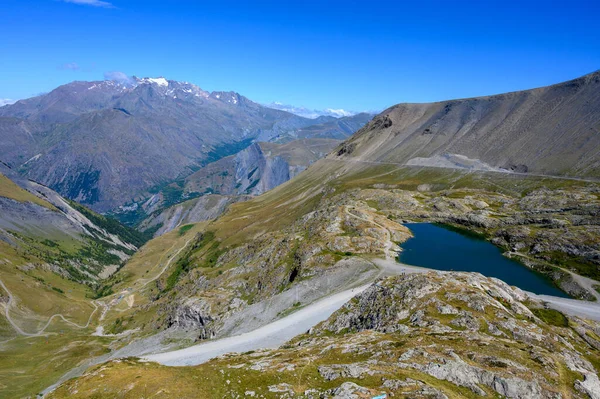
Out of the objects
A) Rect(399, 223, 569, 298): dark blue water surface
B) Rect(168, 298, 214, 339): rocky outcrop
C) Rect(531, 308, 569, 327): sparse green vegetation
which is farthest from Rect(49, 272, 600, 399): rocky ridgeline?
Rect(168, 298, 214, 339): rocky outcrop

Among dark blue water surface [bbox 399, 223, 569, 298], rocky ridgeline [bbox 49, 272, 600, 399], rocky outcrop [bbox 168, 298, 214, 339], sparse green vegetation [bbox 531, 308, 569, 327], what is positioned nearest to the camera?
rocky ridgeline [bbox 49, 272, 600, 399]

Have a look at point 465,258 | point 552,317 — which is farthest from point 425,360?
point 465,258

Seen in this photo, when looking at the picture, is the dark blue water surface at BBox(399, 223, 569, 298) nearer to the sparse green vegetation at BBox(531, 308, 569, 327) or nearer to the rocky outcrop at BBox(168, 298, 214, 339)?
the sparse green vegetation at BBox(531, 308, 569, 327)

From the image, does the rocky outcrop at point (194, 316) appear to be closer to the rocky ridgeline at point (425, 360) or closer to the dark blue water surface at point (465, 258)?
the rocky ridgeline at point (425, 360)

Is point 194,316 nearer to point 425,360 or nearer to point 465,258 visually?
point 465,258

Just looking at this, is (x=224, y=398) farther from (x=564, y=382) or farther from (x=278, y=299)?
(x=278, y=299)

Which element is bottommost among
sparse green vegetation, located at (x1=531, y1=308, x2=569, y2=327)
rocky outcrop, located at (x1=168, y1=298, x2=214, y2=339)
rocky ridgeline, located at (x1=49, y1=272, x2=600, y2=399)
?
rocky outcrop, located at (x1=168, y1=298, x2=214, y2=339)
